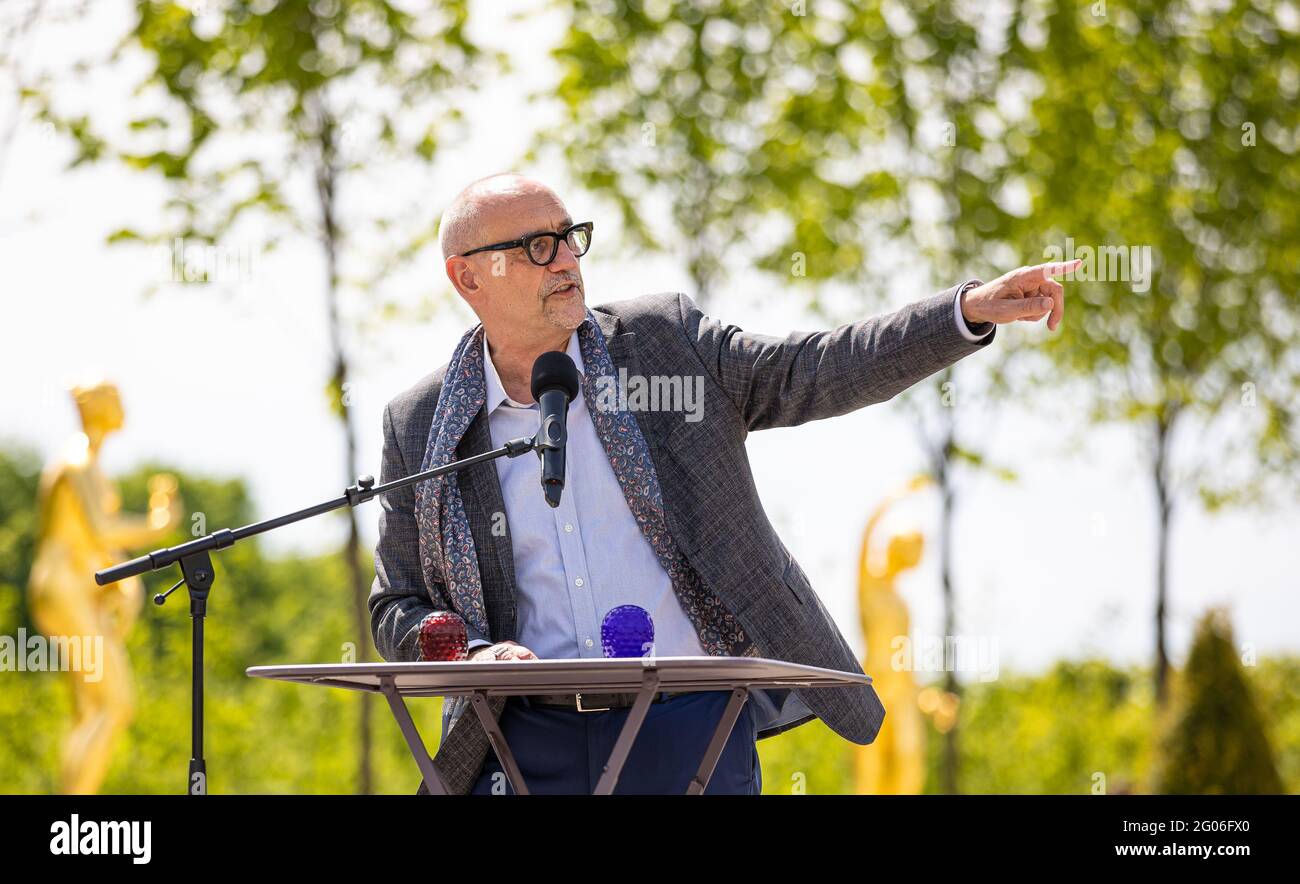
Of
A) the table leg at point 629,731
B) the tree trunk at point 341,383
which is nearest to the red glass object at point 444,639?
the table leg at point 629,731

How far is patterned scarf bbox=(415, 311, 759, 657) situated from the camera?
3594 millimetres

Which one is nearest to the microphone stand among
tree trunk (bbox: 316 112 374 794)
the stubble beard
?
the stubble beard

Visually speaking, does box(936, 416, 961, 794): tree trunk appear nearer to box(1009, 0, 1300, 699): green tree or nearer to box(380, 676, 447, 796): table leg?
box(1009, 0, 1300, 699): green tree

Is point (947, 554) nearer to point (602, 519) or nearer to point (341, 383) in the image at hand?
point (341, 383)

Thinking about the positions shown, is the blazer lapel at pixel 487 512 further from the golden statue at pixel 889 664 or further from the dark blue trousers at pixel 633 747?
the golden statue at pixel 889 664

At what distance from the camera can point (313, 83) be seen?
30.8 feet

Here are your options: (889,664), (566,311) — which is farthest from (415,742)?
(889,664)

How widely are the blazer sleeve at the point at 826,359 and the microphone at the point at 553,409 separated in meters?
0.56

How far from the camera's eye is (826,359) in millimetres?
3484

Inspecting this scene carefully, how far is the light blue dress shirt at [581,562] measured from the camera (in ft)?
11.7
